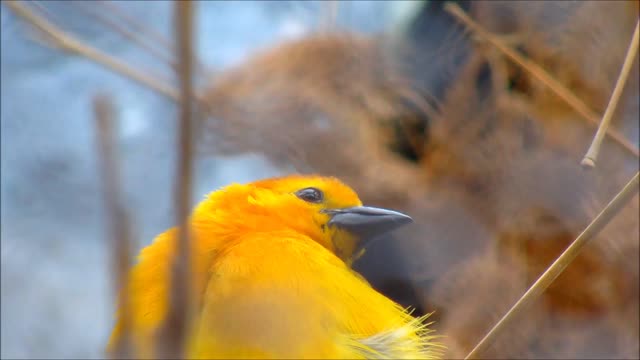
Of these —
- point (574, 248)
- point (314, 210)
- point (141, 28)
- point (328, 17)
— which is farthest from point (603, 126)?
point (141, 28)

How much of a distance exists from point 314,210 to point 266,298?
0.28 m

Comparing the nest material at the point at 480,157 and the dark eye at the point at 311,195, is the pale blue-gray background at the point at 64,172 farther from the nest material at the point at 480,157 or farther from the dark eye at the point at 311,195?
the dark eye at the point at 311,195

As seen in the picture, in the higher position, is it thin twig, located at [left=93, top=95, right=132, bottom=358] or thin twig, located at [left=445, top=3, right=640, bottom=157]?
thin twig, located at [left=93, top=95, right=132, bottom=358]

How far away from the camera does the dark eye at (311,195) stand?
2.91ft

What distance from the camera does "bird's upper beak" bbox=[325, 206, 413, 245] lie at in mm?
868

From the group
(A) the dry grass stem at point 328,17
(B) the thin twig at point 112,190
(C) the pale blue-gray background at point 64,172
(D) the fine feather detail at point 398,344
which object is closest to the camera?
(B) the thin twig at point 112,190

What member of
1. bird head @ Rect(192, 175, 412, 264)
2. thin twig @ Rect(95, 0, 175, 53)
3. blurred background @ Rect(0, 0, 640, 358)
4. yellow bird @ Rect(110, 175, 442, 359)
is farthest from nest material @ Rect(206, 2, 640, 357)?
yellow bird @ Rect(110, 175, 442, 359)

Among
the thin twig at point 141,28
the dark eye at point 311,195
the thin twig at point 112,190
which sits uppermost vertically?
the thin twig at point 112,190

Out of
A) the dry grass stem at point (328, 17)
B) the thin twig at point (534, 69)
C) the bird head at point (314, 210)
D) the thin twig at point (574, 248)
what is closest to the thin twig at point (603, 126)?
the thin twig at point (574, 248)

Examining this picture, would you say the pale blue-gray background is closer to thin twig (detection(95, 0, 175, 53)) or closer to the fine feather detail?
thin twig (detection(95, 0, 175, 53))

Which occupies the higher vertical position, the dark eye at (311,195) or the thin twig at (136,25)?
the thin twig at (136,25)

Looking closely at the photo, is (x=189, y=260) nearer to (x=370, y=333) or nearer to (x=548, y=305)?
(x=370, y=333)

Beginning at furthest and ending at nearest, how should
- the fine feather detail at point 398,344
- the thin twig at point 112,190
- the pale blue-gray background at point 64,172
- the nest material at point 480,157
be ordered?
the pale blue-gray background at point 64,172 < the nest material at point 480,157 < the fine feather detail at point 398,344 < the thin twig at point 112,190

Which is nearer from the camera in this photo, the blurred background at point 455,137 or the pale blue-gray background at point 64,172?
the blurred background at point 455,137
